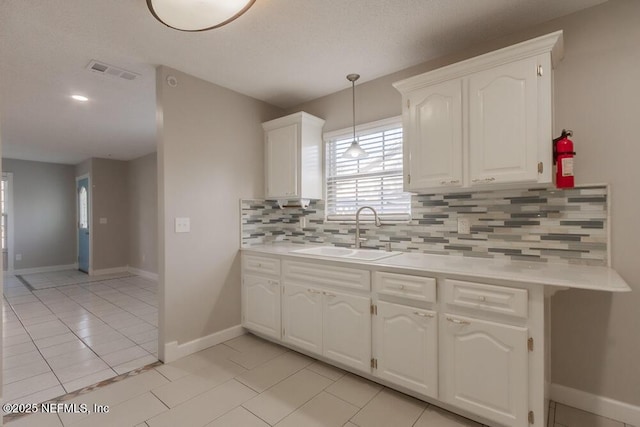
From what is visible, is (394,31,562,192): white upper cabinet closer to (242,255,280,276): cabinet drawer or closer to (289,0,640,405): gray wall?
(289,0,640,405): gray wall

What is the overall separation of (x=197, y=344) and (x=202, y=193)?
1.35 meters

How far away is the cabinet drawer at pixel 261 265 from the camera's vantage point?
2.75 meters

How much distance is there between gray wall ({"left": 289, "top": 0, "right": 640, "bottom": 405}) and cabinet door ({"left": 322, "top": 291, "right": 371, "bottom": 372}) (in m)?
1.20

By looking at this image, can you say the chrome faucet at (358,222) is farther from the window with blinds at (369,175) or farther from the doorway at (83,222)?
the doorway at (83,222)

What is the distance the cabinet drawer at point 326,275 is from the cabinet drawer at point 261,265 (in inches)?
4.3

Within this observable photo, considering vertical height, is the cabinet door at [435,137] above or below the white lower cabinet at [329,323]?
above

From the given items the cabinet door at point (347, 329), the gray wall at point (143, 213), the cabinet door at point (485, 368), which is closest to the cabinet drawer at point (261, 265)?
the cabinet door at point (347, 329)

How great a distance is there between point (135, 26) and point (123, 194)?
18.4 ft

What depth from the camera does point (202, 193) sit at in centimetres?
283

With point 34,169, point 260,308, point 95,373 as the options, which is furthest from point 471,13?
point 34,169

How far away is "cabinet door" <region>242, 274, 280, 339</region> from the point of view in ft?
9.00

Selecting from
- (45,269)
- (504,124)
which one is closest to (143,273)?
(45,269)

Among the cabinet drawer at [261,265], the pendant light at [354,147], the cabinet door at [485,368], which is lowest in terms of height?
the cabinet door at [485,368]

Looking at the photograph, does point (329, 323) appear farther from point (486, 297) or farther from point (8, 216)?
point (8, 216)
